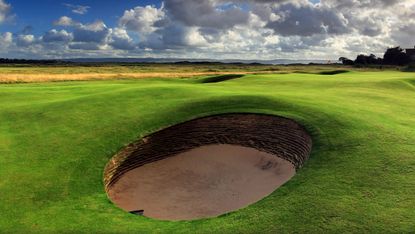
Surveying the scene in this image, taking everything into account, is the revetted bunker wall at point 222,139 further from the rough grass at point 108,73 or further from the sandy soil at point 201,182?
the rough grass at point 108,73

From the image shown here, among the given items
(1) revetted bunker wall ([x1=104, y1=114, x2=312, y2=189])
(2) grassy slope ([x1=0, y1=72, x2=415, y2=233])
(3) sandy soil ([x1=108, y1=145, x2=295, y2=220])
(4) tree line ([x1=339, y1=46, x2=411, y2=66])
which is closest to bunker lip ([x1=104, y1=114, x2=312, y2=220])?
(1) revetted bunker wall ([x1=104, y1=114, x2=312, y2=189])

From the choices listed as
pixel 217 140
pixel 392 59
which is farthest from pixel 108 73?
pixel 392 59

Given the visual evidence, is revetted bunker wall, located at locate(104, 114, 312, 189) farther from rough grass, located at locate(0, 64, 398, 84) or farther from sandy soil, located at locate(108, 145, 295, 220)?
rough grass, located at locate(0, 64, 398, 84)

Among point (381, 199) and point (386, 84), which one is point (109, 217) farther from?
point (386, 84)

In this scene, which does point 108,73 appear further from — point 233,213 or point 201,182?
point 233,213

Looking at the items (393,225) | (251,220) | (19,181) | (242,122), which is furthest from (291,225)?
(242,122)

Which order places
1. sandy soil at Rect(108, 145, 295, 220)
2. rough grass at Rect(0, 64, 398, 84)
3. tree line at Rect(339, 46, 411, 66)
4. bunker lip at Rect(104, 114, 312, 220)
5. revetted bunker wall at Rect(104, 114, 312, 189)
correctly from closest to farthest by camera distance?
1. sandy soil at Rect(108, 145, 295, 220)
2. bunker lip at Rect(104, 114, 312, 220)
3. revetted bunker wall at Rect(104, 114, 312, 189)
4. rough grass at Rect(0, 64, 398, 84)
5. tree line at Rect(339, 46, 411, 66)

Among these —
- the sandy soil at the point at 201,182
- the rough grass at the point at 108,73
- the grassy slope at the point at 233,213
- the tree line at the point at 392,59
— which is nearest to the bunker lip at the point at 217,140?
the sandy soil at the point at 201,182
